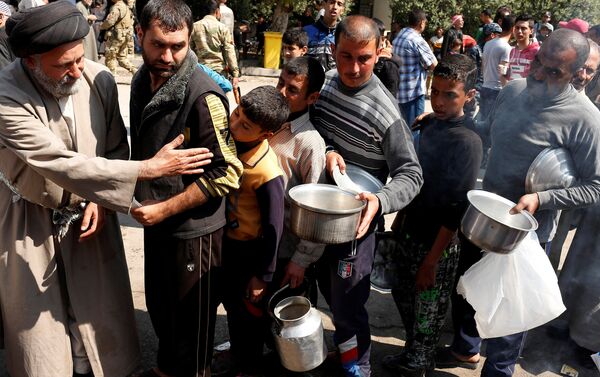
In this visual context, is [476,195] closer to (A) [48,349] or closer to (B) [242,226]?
(B) [242,226]

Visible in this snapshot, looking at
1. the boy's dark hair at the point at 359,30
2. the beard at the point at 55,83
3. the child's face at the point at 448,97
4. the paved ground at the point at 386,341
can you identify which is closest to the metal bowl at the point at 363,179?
the child's face at the point at 448,97

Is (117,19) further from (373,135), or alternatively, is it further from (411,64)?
(373,135)

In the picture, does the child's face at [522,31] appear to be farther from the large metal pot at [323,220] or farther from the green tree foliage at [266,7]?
the green tree foliage at [266,7]

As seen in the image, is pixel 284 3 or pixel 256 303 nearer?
pixel 256 303

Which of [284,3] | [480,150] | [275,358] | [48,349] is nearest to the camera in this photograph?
[48,349]

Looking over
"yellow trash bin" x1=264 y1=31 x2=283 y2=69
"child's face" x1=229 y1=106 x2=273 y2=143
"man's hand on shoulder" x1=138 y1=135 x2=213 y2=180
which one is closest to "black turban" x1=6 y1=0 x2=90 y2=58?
"man's hand on shoulder" x1=138 y1=135 x2=213 y2=180

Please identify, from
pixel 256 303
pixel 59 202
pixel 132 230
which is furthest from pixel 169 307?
pixel 132 230

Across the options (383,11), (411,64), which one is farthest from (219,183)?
(383,11)

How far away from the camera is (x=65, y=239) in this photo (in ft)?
8.24

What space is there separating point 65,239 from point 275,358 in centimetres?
150

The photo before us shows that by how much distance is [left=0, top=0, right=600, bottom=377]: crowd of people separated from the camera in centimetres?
228

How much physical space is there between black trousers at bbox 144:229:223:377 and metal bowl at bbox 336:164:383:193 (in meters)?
0.76

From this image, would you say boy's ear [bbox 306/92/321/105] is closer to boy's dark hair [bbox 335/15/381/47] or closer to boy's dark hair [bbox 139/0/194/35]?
boy's dark hair [bbox 335/15/381/47]

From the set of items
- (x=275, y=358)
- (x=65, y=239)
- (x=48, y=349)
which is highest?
(x=65, y=239)
